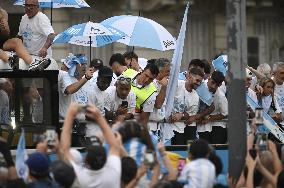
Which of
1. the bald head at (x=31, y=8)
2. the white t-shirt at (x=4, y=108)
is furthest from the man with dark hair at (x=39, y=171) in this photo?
the bald head at (x=31, y=8)

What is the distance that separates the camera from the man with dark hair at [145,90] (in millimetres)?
15398

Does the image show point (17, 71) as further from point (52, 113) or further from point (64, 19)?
point (64, 19)

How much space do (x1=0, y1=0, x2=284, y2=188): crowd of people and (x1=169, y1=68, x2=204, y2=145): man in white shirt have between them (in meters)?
0.01

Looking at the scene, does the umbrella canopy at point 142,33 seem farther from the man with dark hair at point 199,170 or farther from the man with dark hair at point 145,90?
the man with dark hair at point 199,170

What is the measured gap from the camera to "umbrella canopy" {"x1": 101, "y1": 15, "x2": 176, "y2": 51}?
676 inches

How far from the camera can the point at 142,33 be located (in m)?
17.3

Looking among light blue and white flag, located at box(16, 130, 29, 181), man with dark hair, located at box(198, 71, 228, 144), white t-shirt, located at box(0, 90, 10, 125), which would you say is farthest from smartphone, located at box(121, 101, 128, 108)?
light blue and white flag, located at box(16, 130, 29, 181)

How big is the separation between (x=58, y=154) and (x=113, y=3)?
66.6ft

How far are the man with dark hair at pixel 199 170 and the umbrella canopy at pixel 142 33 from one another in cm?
523

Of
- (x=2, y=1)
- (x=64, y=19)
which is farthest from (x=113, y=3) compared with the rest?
(x=2, y=1)

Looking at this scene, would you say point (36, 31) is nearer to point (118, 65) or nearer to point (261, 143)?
point (118, 65)

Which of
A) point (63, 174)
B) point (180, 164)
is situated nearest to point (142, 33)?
point (180, 164)

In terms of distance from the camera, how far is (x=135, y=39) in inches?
675

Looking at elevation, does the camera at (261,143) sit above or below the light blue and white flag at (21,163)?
above
